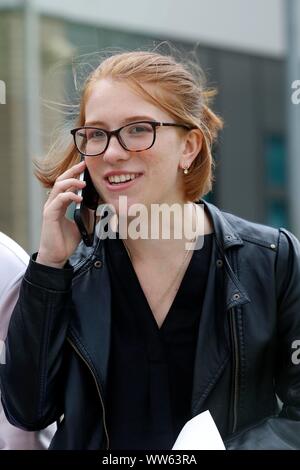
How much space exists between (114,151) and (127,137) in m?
0.05

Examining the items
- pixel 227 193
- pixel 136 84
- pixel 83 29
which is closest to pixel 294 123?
pixel 227 193

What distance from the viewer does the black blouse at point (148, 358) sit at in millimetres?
1928

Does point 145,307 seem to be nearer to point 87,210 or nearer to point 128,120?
point 87,210

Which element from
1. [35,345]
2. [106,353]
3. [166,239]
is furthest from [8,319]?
[166,239]

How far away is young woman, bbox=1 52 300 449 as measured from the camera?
192 centimetres

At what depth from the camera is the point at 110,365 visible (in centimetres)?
198

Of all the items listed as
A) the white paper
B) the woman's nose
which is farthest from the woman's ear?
the white paper

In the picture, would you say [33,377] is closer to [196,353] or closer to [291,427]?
[196,353]

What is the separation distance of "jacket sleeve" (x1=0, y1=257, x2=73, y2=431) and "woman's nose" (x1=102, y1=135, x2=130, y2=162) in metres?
0.29

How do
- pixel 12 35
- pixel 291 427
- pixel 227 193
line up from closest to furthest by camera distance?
pixel 291 427
pixel 12 35
pixel 227 193

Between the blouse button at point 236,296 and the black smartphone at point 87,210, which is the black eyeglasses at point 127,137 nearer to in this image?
the black smartphone at point 87,210
